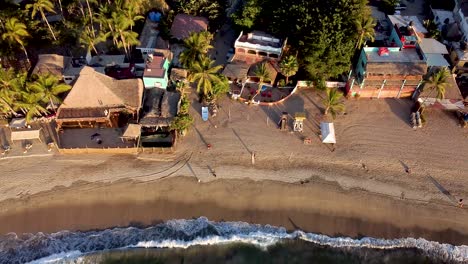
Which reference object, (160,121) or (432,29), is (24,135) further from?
(432,29)

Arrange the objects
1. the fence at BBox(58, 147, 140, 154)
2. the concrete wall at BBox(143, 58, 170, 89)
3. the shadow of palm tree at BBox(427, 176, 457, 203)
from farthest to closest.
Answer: the concrete wall at BBox(143, 58, 170, 89) → the fence at BBox(58, 147, 140, 154) → the shadow of palm tree at BBox(427, 176, 457, 203)

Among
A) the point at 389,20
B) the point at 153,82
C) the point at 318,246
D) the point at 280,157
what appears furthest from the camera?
the point at 389,20

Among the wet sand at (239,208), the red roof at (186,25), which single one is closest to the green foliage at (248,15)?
the red roof at (186,25)

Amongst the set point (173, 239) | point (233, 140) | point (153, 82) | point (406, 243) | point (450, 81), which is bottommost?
point (173, 239)

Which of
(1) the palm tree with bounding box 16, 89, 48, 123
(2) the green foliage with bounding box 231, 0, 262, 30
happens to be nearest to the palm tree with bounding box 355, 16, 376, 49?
(2) the green foliage with bounding box 231, 0, 262, 30

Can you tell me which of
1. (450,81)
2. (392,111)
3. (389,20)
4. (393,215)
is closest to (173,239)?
(393,215)

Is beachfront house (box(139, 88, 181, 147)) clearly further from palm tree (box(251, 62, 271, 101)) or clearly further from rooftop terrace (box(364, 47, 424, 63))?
rooftop terrace (box(364, 47, 424, 63))

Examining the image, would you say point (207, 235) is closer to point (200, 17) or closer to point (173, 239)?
point (173, 239)
